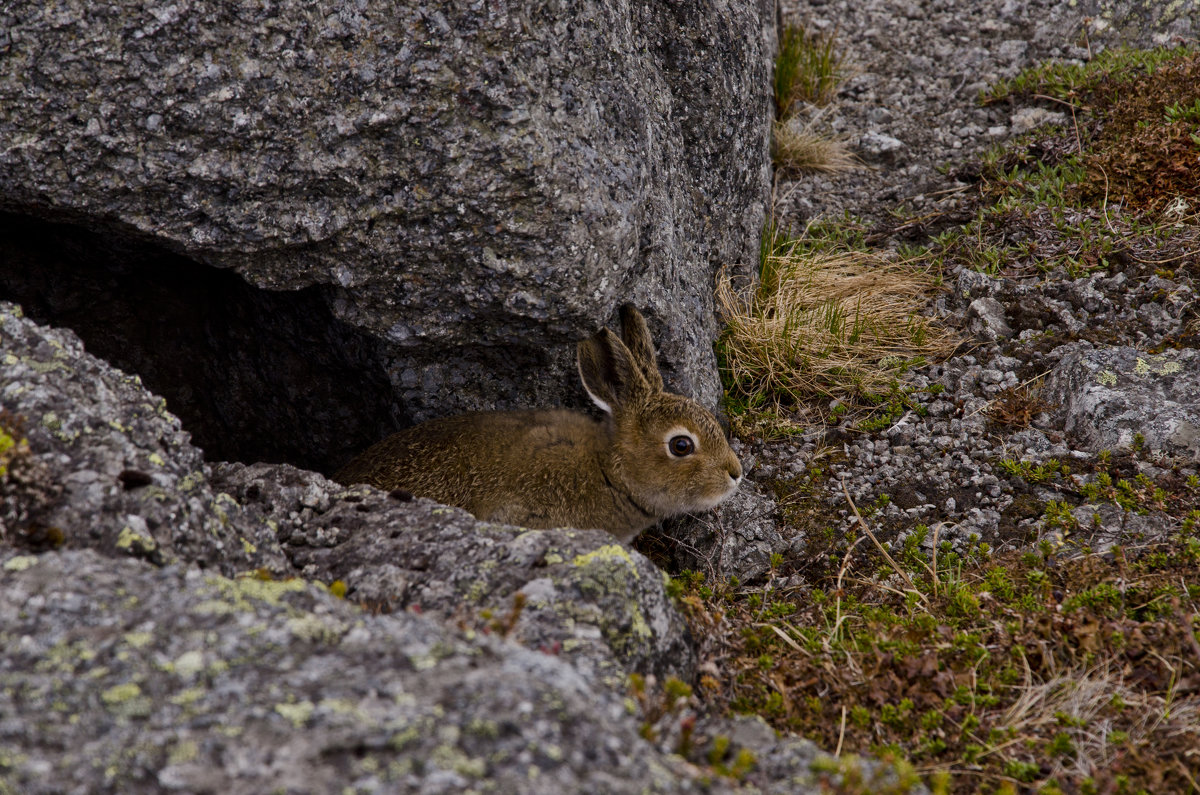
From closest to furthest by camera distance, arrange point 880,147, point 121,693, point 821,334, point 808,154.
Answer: point 121,693, point 821,334, point 808,154, point 880,147

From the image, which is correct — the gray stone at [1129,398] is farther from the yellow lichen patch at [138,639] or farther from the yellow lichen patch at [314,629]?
the yellow lichen patch at [138,639]

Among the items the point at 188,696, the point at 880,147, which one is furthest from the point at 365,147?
the point at 880,147

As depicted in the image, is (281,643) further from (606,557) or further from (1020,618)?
(1020,618)

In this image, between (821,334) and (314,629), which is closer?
(314,629)

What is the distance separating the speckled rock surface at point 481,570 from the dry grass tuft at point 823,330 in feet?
11.9

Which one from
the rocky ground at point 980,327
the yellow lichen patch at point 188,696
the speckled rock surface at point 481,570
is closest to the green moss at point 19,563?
the yellow lichen patch at point 188,696

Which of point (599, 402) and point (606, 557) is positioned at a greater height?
point (606, 557)

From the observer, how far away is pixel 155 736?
9.61 ft

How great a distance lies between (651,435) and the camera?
7.05 m

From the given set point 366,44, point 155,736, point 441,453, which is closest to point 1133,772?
point 155,736

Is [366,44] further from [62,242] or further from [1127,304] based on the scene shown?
[1127,304]

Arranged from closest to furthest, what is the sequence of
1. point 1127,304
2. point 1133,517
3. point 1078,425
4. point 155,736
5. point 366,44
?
point 155,736, point 366,44, point 1133,517, point 1078,425, point 1127,304

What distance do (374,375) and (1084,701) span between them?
517 centimetres

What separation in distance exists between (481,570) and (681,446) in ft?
8.88
